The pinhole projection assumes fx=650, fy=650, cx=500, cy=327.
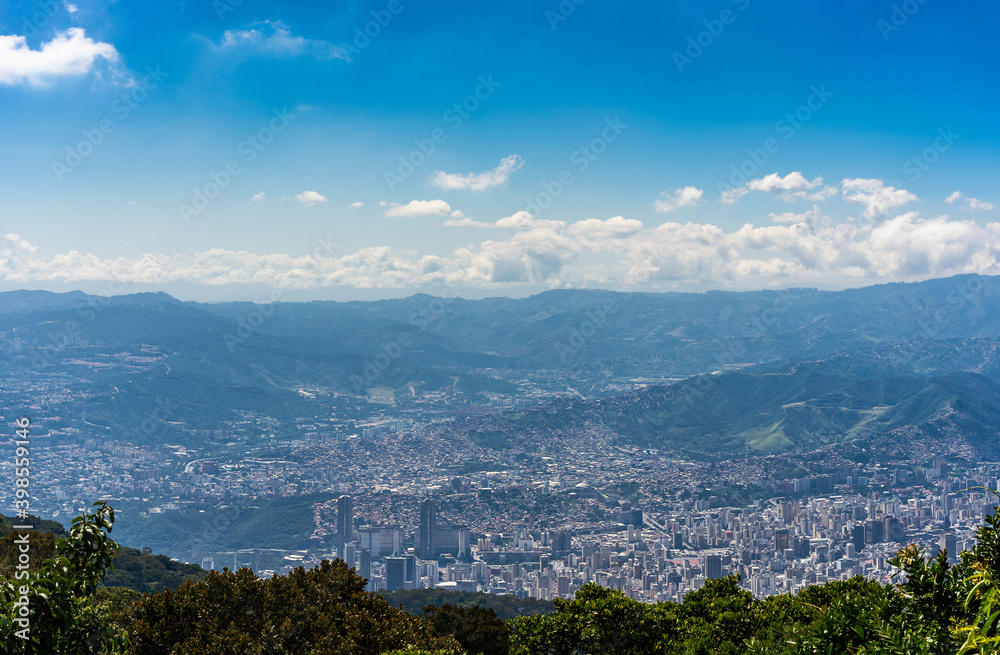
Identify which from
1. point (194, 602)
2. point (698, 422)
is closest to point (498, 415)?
point (698, 422)

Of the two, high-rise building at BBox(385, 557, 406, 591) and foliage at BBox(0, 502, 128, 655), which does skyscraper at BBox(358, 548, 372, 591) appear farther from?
foliage at BBox(0, 502, 128, 655)

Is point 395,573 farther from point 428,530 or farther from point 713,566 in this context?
point 713,566

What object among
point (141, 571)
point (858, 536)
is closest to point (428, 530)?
point (858, 536)

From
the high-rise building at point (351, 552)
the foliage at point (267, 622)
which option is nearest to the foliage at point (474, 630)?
the foliage at point (267, 622)

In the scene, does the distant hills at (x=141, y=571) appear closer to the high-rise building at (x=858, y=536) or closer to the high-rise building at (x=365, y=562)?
the high-rise building at (x=365, y=562)

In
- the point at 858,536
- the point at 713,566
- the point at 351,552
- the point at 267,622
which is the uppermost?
the point at 267,622

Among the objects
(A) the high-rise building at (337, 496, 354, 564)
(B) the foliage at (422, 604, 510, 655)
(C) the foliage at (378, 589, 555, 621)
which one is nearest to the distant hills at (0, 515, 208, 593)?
(C) the foliage at (378, 589, 555, 621)
